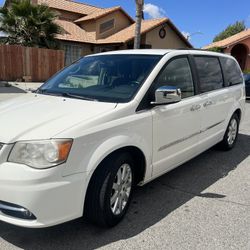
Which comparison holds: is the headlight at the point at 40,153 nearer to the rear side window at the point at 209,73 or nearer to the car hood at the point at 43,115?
the car hood at the point at 43,115

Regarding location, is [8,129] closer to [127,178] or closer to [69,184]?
[69,184]

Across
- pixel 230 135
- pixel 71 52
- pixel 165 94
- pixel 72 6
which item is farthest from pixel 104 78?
pixel 72 6

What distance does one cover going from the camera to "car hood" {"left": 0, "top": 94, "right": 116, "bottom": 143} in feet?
9.53

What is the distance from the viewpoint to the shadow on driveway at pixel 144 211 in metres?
3.17

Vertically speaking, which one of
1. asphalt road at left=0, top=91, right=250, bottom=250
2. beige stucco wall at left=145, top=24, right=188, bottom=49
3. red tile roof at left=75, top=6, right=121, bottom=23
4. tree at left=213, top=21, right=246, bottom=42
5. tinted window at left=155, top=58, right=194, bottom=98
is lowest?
asphalt road at left=0, top=91, right=250, bottom=250

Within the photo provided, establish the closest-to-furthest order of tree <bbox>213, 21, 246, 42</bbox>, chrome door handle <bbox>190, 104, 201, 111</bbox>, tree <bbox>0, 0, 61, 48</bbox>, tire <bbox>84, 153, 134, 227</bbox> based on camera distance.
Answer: tire <bbox>84, 153, 134, 227</bbox>, chrome door handle <bbox>190, 104, 201, 111</bbox>, tree <bbox>0, 0, 61, 48</bbox>, tree <bbox>213, 21, 246, 42</bbox>

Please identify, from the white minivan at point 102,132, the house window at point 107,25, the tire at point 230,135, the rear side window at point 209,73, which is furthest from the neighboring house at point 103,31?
the white minivan at point 102,132

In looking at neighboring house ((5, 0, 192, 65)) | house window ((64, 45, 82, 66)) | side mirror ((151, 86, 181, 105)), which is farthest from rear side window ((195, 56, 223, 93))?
house window ((64, 45, 82, 66))

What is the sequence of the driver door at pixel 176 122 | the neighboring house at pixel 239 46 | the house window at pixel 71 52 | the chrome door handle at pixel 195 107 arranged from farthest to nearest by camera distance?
the neighboring house at pixel 239 46 < the house window at pixel 71 52 < the chrome door handle at pixel 195 107 < the driver door at pixel 176 122

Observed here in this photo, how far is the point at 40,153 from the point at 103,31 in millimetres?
28136

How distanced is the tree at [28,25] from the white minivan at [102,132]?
18.5 meters

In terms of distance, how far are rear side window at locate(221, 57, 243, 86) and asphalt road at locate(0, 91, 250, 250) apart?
5.88 feet

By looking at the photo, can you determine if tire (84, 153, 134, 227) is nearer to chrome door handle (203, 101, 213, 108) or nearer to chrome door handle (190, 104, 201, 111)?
chrome door handle (190, 104, 201, 111)

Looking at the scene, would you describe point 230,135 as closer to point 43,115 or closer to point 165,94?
point 165,94
